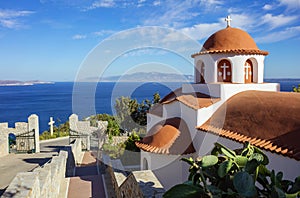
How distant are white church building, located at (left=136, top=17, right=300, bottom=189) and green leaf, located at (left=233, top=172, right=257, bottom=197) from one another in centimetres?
362

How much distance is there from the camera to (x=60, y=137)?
2281 centimetres

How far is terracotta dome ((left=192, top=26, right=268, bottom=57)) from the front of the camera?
1080 cm

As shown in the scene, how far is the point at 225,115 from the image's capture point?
28.8 feet

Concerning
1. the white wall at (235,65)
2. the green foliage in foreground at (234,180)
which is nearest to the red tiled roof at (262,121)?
the white wall at (235,65)

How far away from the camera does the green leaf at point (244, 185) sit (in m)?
2.51

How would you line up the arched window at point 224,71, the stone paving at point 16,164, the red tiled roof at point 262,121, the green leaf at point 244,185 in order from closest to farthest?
the green leaf at point 244,185 < the red tiled roof at point 262,121 < the stone paving at point 16,164 < the arched window at point 224,71

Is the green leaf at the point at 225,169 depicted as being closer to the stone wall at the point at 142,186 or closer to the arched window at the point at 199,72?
the stone wall at the point at 142,186

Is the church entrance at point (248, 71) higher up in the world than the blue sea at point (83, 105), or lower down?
higher up

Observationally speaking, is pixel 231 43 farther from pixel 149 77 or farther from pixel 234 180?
pixel 234 180

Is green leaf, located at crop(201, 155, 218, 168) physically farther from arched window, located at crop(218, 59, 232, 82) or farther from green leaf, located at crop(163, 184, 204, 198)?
arched window, located at crop(218, 59, 232, 82)

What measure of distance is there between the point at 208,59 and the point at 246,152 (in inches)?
321

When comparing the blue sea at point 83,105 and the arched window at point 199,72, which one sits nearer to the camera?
the arched window at point 199,72

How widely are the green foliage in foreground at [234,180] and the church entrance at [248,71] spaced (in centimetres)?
829

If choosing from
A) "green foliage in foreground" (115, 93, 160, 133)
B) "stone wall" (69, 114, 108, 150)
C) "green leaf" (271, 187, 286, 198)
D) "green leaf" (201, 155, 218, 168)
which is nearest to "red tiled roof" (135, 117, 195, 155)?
"green leaf" (201, 155, 218, 168)
